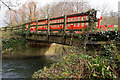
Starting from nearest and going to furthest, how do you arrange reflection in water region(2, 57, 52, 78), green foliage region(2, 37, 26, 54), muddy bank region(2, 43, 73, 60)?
reflection in water region(2, 57, 52, 78) → muddy bank region(2, 43, 73, 60) → green foliage region(2, 37, 26, 54)

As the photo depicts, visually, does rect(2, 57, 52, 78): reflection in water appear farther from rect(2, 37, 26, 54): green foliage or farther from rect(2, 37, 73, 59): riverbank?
rect(2, 37, 26, 54): green foliage

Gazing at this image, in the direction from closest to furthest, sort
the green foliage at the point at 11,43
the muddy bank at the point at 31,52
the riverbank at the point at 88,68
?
the riverbank at the point at 88,68 → the muddy bank at the point at 31,52 → the green foliage at the point at 11,43

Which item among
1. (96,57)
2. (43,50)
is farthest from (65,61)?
(43,50)

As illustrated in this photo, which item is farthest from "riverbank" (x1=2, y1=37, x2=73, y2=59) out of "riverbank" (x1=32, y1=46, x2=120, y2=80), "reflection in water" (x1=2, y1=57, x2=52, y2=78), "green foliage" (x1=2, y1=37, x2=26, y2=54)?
"riverbank" (x1=32, y1=46, x2=120, y2=80)

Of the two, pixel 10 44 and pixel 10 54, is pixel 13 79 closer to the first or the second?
pixel 10 54

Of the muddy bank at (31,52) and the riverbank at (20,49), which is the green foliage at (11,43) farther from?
the muddy bank at (31,52)

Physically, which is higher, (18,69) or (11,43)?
(11,43)

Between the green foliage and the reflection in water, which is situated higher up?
the green foliage

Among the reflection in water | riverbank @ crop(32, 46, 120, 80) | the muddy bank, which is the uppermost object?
riverbank @ crop(32, 46, 120, 80)

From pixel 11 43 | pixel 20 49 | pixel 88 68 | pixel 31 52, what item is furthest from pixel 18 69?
pixel 88 68

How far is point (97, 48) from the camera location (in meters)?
→ 4.62

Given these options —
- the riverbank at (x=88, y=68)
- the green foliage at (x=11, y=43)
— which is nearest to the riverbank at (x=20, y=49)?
the green foliage at (x=11, y=43)

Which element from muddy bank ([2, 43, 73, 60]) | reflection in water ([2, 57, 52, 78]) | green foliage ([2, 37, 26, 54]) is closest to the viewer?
reflection in water ([2, 57, 52, 78])

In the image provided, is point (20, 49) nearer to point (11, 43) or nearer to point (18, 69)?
point (11, 43)
